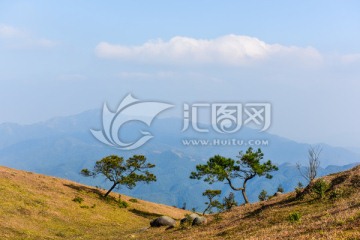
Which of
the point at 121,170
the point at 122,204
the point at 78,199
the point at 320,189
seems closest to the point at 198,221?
the point at 320,189

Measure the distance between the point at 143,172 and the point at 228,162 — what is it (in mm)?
16203

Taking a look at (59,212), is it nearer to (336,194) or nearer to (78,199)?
(78,199)

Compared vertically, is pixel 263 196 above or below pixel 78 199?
below

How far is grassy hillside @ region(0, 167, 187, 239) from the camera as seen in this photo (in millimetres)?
42719

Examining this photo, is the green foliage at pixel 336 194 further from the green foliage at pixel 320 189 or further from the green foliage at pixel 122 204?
the green foliage at pixel 122 204

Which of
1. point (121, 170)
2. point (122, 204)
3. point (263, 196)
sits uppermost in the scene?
point (121, 170)

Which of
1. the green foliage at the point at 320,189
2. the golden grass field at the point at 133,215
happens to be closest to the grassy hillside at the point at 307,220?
the golden grass field at the point at 133,215

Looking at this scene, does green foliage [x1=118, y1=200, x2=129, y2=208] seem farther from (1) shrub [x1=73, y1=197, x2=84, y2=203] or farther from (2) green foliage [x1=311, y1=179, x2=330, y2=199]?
(2) green foliage [x1=311, y1=179, x2=330, y2=199]

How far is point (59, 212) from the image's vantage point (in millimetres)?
52438

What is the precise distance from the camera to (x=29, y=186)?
62.2m

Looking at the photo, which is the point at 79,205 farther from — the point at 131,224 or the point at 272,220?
the point at 272,220

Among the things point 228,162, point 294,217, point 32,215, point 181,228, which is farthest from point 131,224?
point 294,217

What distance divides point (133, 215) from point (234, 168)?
22106mm

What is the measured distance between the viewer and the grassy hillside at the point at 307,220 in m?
18.8
